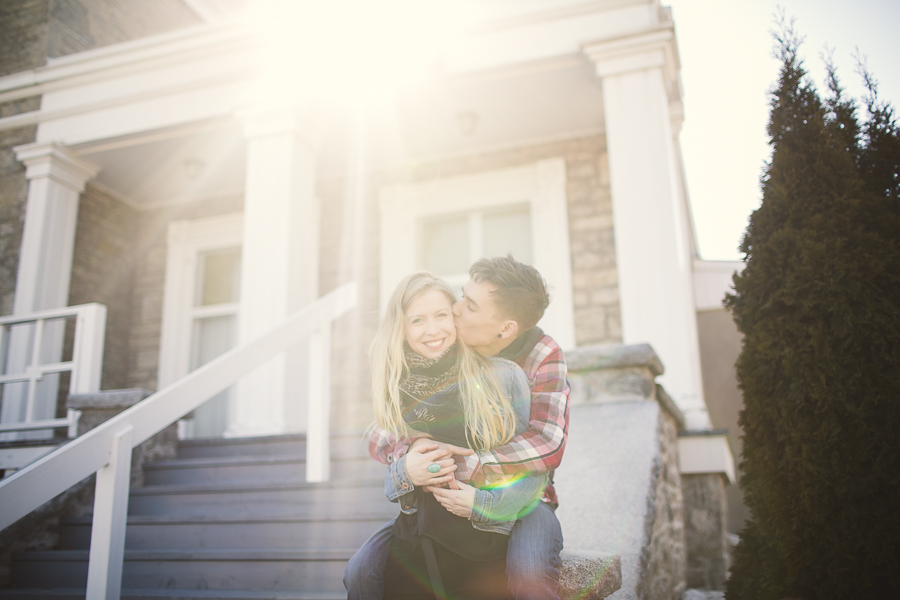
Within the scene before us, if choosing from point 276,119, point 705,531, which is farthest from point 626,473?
point 276,119

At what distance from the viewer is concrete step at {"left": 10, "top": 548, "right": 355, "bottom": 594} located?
267cm

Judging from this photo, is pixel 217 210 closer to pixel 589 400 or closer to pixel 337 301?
pixel 337 301

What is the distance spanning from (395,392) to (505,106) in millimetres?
4443

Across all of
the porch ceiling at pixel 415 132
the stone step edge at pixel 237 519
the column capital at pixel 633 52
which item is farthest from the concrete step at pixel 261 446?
the column capital at pixel 633 52

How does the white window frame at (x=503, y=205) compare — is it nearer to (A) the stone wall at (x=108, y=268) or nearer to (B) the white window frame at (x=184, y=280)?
(B) the white window frame at (x=184, y=280)

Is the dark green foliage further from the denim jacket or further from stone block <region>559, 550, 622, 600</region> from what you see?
the denim jacket

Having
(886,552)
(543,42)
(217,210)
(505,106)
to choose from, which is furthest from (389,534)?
(217,210)

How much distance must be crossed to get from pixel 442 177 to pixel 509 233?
914 mm

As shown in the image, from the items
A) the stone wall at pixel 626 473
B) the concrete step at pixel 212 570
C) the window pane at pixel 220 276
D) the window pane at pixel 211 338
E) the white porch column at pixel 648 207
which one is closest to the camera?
the stone wall at pixel 626 473

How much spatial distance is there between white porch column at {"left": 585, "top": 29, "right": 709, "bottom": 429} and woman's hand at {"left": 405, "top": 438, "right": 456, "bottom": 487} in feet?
9.15

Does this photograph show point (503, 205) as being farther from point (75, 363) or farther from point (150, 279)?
point (150, 279)

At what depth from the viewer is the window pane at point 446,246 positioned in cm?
659

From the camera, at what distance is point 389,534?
1.79 metres

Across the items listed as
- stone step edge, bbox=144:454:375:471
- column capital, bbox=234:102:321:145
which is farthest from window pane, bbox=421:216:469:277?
stone step edge, bbox=144:454:375:471
